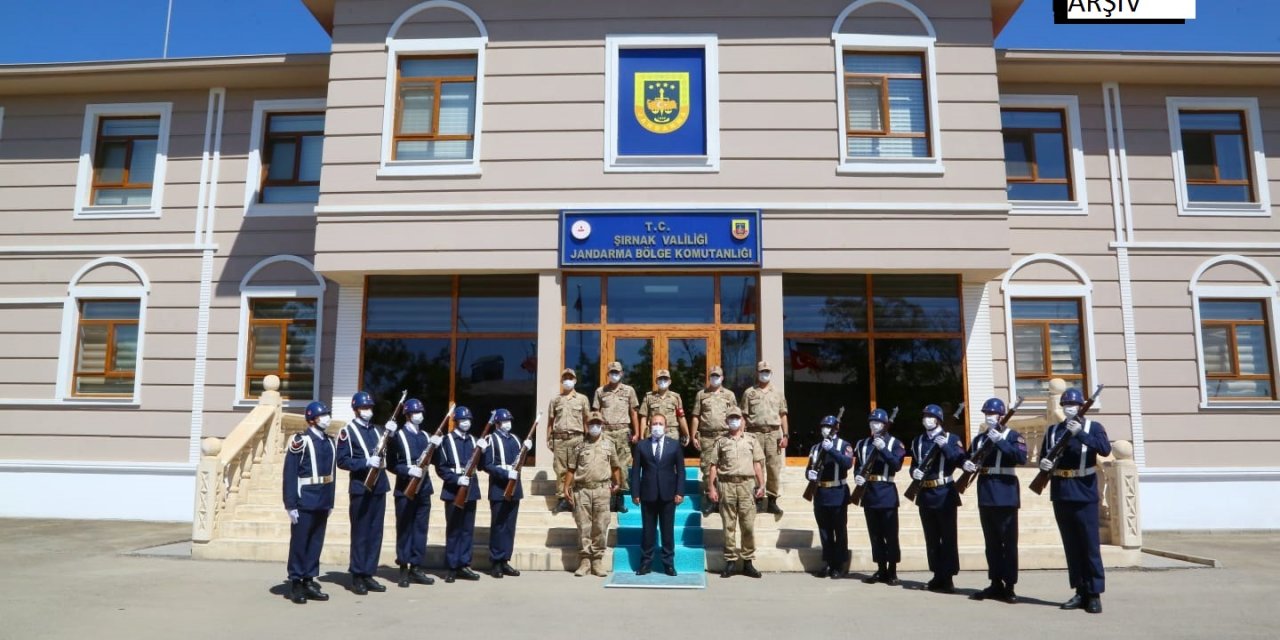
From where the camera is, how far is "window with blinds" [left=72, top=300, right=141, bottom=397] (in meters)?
13.9

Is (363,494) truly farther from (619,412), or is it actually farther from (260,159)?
(260,159)

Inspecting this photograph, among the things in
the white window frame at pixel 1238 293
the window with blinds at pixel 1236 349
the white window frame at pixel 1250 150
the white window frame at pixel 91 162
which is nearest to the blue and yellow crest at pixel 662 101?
the white window frame at pixel 1250 150

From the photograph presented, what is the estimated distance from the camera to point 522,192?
12094 mm

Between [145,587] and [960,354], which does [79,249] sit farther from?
[960,354]

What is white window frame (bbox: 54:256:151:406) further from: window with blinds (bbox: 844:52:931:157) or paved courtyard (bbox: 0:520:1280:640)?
window with blinds (bbox: 844:52:931:157)

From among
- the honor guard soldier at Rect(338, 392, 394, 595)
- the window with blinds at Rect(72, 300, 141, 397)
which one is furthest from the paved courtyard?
the window with blinds at Rect(72, 300, 141, 397)

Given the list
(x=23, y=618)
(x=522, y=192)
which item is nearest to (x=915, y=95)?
(x=522, y=192)

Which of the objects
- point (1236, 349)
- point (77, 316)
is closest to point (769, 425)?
point (1236, 349)

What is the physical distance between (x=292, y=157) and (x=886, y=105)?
9.71 m

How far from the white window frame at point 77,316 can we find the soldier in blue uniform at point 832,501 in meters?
11.2

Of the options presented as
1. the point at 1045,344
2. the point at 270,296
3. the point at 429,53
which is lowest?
the point at 1045,344

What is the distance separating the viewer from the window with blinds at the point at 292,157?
46.2ft

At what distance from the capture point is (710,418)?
10.2 m

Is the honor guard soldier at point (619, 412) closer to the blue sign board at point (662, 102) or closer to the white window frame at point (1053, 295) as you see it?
the blue sign board at point (662, 102)
